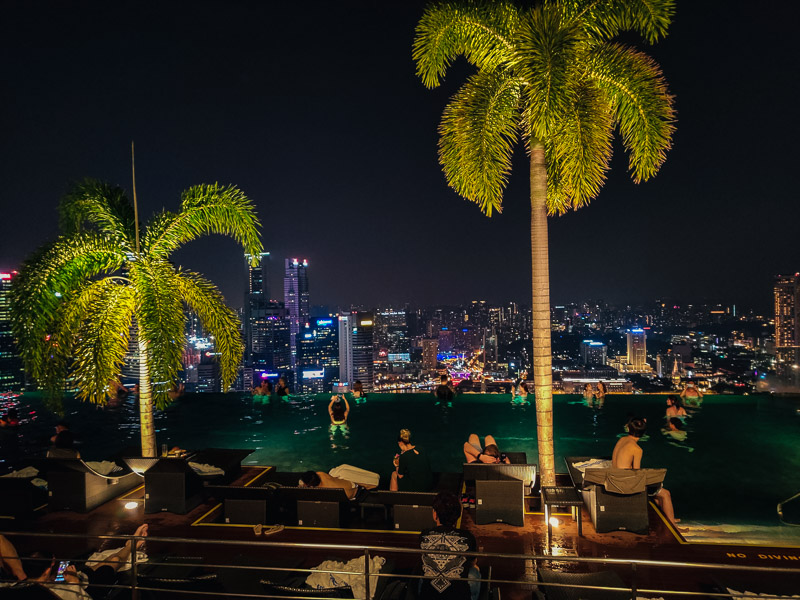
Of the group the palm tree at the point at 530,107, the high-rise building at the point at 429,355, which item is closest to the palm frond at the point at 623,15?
the palm tree at the point at 530,107

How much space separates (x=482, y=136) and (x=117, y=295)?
7.47 m

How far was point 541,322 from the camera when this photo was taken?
7457mm

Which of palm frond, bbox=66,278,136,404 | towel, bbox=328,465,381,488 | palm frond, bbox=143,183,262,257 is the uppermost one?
palm frond, bbox=143,183,262,257

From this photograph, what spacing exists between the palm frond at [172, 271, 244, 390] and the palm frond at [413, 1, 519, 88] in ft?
20.4

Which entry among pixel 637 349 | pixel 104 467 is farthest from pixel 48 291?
pixel 637 349

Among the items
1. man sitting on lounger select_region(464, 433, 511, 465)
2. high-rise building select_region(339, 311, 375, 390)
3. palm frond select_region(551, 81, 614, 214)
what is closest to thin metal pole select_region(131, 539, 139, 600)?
man sitting on lounger select_region(464, 433, 511, 465)

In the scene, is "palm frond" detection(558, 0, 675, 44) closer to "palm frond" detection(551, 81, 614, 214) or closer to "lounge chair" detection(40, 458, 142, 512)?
"palm frond" detection(551, 81, 614, 214)

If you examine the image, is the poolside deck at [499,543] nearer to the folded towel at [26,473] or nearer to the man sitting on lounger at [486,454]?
the folded towel at [26,473]

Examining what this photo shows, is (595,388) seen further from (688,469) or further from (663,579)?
(663,579)

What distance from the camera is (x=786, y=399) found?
55.5 ft

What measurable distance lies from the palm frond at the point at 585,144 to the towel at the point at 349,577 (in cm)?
596

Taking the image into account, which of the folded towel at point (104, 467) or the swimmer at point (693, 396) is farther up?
the folded towel at point (104, 467)

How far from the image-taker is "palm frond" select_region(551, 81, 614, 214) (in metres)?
6.56

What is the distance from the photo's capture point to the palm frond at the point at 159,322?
26.9 feet
